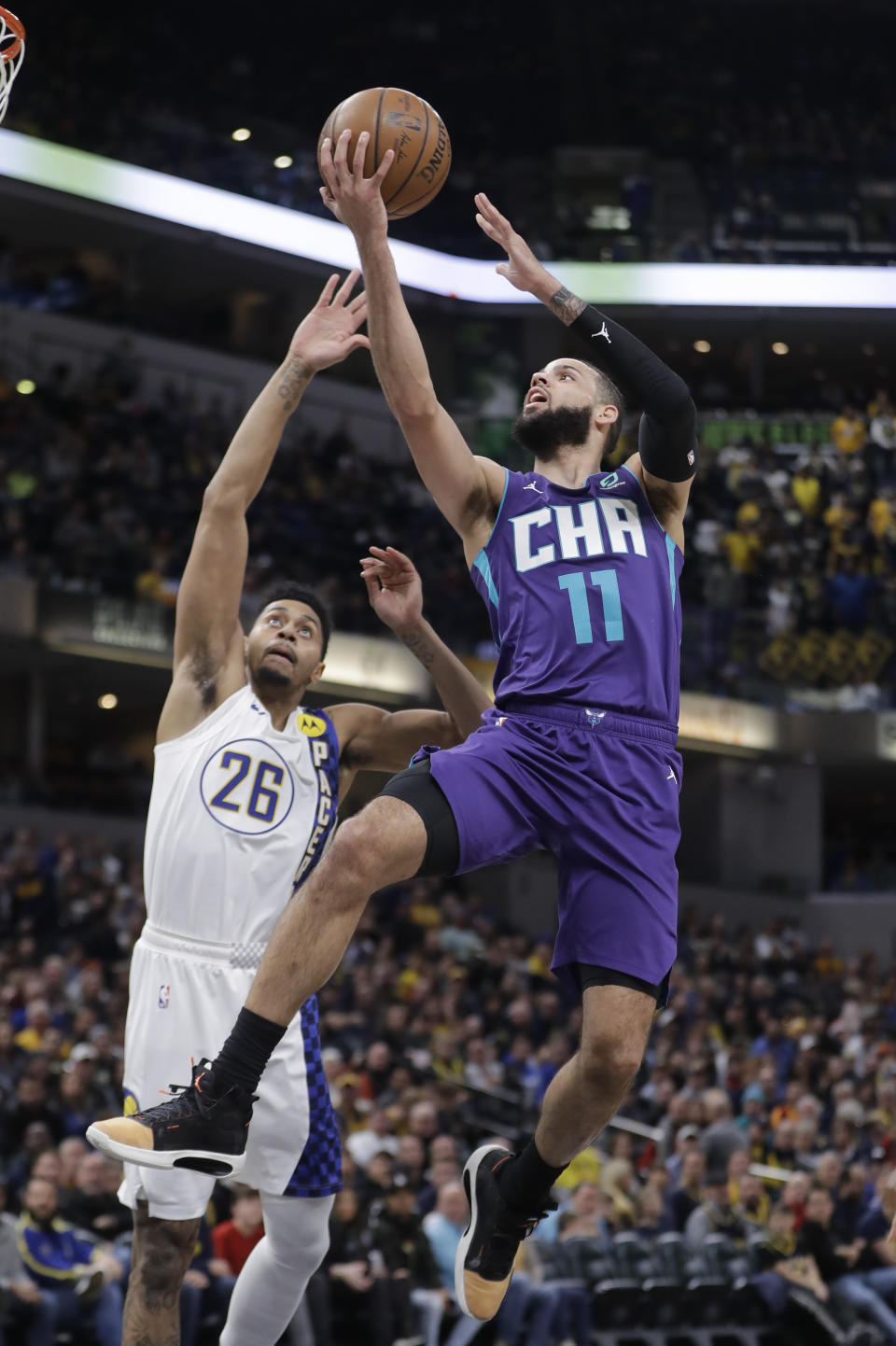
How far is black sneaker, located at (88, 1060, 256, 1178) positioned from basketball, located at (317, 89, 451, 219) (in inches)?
103

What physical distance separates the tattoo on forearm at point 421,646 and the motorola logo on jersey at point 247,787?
1.84 ft

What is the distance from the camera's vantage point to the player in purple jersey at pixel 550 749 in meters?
4.24

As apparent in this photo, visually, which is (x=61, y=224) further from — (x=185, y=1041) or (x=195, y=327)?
(x=185, y=1041)

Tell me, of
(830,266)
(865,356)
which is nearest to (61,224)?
(830,266)

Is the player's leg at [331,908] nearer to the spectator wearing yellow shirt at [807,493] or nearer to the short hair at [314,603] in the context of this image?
the short hair at [314,603]

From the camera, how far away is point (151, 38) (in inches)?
A: 1085

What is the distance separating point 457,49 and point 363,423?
324 inches

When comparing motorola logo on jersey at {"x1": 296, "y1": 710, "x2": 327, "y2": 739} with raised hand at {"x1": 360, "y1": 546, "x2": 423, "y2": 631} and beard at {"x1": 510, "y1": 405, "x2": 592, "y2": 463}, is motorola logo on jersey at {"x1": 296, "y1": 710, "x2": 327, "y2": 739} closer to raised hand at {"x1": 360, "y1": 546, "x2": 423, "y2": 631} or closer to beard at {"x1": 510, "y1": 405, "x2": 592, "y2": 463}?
raised hand at {"x1": 360, "y1": 546, "x2": 423, "y2": 631}

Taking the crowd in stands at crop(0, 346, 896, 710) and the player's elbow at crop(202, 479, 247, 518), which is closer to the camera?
the player's elbow at crop(202, 479, 247, 518)

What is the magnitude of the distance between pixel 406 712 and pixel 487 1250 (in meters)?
1.90

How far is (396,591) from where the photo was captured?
548 centimetres

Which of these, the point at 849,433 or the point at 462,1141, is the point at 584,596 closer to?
the point at 462,1141

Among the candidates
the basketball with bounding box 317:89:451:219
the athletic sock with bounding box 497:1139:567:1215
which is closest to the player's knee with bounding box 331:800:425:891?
the athletic sock with bounding box 497:1139:567:1215

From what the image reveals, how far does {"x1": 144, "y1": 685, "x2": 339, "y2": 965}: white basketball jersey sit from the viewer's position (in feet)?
17.3
